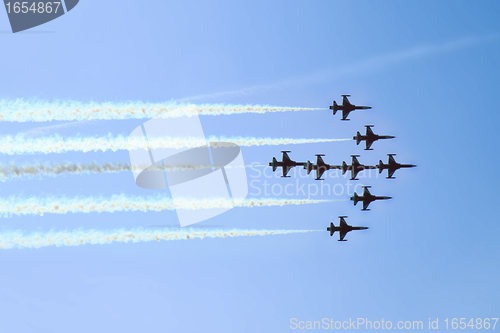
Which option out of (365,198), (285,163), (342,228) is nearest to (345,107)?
(285,163)

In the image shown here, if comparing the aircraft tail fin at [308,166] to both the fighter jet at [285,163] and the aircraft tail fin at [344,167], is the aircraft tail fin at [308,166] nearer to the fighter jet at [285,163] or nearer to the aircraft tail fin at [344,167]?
the fighter jet at [285,163]

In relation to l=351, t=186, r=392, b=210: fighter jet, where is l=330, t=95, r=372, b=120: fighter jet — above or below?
above

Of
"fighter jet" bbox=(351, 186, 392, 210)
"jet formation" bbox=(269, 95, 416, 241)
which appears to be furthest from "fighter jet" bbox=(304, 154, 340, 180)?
"fighter jet" bbox=(351, 186, 392, 210)

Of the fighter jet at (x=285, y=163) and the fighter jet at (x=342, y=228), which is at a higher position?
the fighter jet at (x=285, y=163)

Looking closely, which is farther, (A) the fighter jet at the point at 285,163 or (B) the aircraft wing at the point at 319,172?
(B) the aircraft wing at the point at 319,172

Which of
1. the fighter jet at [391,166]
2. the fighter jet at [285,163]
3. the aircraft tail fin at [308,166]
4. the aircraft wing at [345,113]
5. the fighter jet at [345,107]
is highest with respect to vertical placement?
the fighter jet at [345,107]

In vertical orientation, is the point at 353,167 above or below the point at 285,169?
below

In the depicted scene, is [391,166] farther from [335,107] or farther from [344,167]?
[335,107]

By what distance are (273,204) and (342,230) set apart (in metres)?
14.6

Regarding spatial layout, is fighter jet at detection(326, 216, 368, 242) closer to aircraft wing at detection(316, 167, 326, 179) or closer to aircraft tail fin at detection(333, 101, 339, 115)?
aircraft wing at detection(316, 167, 326, 179)

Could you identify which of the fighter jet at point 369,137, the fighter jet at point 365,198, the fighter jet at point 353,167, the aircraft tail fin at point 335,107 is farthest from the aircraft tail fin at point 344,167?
the aircraft tail fin at point 335,107

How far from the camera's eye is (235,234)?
67.8 metres

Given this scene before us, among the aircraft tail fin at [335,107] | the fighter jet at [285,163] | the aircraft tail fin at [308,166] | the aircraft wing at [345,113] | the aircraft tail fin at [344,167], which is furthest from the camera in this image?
the aircraft wing at [345,113]

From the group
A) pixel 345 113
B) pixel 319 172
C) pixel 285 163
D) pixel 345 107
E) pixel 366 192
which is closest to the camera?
pixel 285 163
